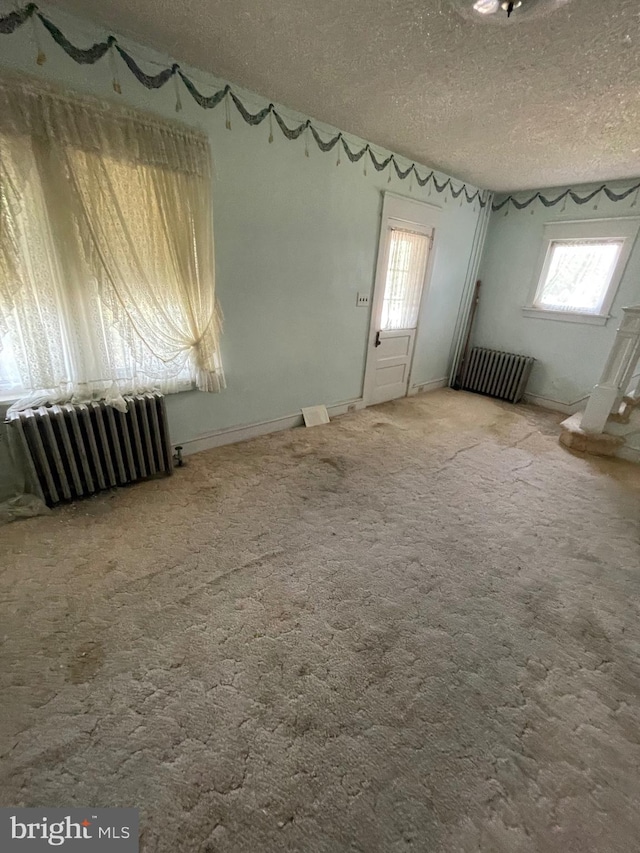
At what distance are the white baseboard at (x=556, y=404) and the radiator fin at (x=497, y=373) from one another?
17 centimetres

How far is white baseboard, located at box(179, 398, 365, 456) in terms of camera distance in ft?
9.64

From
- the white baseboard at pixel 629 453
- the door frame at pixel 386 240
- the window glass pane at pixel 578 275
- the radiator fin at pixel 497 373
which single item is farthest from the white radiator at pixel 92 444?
the window glass pane at pixel 578 275

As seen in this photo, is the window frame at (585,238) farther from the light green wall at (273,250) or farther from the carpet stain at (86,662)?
the carpet stain at (86,662)

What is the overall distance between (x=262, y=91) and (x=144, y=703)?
346 cm

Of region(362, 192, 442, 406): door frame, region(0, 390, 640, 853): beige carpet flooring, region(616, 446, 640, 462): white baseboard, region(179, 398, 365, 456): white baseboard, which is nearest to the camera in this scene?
region(0, 390, 640, 853): beige carpet flooring

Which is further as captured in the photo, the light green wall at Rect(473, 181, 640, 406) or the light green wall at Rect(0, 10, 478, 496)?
the light green wall at Rect(473, 181, 640, 406)

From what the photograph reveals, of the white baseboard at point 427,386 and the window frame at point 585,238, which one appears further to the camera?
the white baseboard at point 427,386

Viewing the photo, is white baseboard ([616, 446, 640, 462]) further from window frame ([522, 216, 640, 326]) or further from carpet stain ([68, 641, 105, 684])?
carpet stain ([68, 641, 105, 684])

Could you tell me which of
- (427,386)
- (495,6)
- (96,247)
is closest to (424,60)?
(495,6)

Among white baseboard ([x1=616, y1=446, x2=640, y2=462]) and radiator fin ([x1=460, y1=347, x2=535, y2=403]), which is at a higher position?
radiator fin ([x1=460, y1=347, x2=535, y2=403])

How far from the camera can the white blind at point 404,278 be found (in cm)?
385

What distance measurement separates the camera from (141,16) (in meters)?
1.74

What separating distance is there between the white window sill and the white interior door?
1576 millimetres

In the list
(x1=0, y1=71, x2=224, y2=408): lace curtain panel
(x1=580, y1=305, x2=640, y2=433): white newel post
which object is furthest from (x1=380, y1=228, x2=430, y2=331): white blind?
(x1=0, y1=71, x2=224, y2=408): lace curtain panel
